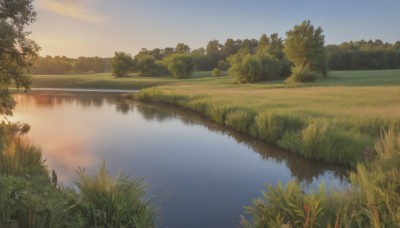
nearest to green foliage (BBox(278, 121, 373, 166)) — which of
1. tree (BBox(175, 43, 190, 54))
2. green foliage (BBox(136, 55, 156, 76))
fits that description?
green foliage (BBox(136, 55, 156, 76))

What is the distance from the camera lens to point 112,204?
268 inches

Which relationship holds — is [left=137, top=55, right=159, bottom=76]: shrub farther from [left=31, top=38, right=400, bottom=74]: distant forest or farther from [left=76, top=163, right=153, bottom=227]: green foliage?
[left=76, top=163, right=153, bottom=227]: green foliage

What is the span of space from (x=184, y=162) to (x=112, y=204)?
302 inches

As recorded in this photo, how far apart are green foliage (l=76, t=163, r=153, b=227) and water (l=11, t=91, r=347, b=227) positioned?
1.63 meters

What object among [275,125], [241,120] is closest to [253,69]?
[241,120]

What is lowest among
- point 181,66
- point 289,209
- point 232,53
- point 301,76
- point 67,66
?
point 289,209

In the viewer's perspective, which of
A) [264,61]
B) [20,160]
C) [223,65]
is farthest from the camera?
[223,65]

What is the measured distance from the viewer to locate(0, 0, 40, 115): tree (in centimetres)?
1376

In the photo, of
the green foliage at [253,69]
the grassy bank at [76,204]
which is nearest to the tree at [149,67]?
the green foliage at [253,69]

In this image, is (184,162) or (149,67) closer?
(184,162)

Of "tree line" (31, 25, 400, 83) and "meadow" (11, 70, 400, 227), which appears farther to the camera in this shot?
"tree line" (31, 25, 400, 83)

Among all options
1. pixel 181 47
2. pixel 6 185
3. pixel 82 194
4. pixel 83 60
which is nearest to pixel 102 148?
pixel 82 194

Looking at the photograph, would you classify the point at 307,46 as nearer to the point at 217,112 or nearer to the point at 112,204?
the point at 217,112

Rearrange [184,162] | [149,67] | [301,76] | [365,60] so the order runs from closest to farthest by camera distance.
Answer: [184,162] → [301,76] → [149,67] → [365,60]
